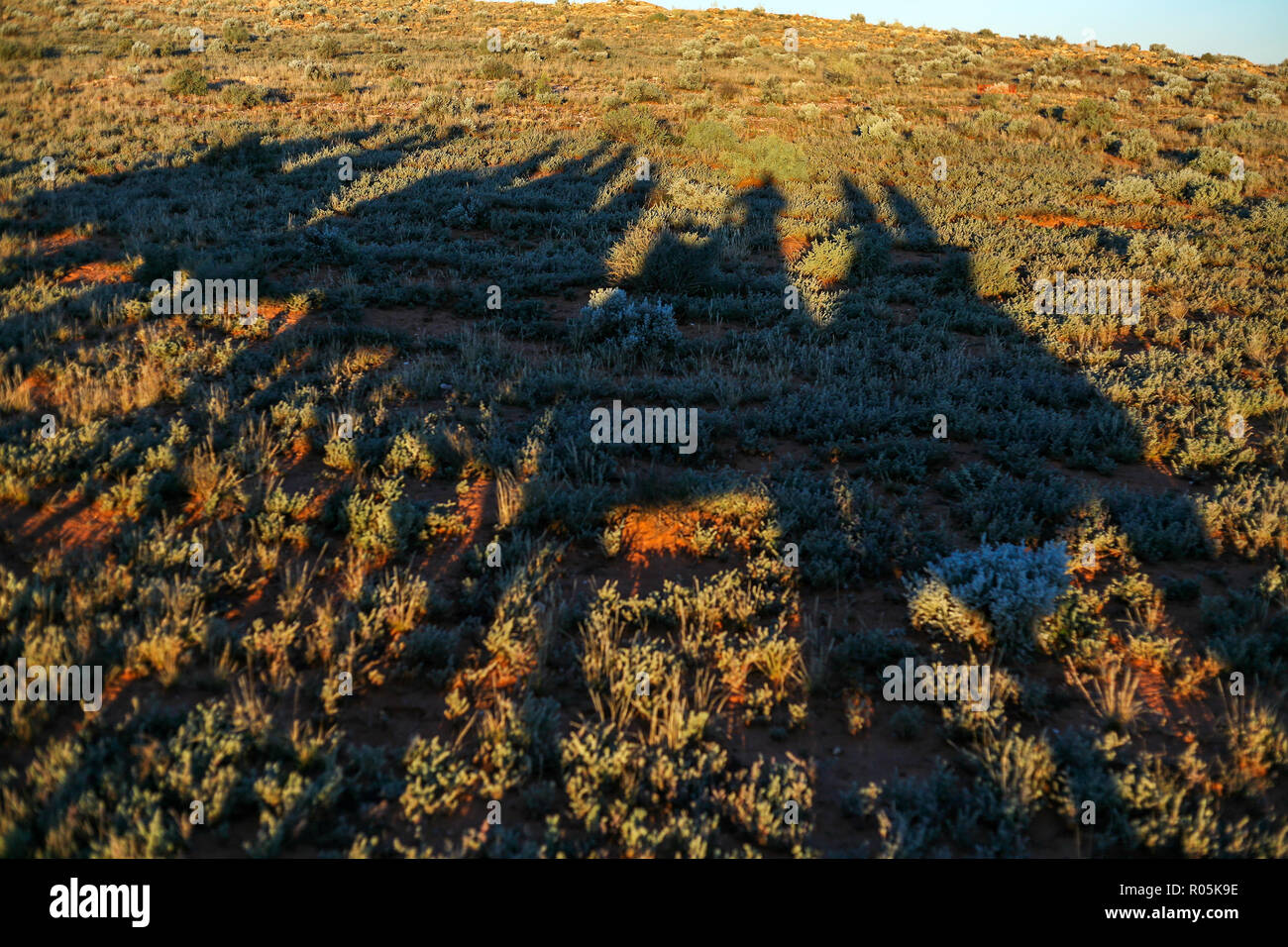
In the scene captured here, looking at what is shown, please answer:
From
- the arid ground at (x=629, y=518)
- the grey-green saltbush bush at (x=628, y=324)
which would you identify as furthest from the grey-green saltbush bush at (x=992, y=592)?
the grey-green saltbush bush at (x=628, y=324)

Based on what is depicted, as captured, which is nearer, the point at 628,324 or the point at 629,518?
the point at 629,518

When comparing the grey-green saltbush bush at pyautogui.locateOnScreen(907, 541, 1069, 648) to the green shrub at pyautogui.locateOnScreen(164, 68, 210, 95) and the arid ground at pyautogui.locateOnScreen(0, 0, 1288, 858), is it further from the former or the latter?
the green shrub at pyautogui.locateOnScreen(164, 68, 210, 95)

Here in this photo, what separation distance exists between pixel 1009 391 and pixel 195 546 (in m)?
7.21

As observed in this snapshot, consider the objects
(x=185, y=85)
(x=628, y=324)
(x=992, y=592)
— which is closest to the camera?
(x=992, y=592)

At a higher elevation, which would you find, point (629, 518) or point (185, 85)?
point (185, 85)

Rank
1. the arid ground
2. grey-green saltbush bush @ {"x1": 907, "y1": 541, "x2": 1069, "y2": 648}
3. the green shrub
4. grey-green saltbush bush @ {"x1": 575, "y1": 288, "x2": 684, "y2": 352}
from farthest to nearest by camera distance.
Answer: the green shrub, grey-green saltbush bush @ {"x1": 575, "y1": 288, "x2": 684, "y2": 352}, grey-green saltbush bush @ {"x1": 907, "y1": 541, "x2": 1069, "y2": 648}, the arid ground

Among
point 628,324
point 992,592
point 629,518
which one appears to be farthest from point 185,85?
point 992,592

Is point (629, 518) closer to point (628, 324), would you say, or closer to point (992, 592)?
point (992, 592)

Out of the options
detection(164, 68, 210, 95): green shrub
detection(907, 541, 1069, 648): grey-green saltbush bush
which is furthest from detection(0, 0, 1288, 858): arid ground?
detection(164, 68, 210, 95): green shrub

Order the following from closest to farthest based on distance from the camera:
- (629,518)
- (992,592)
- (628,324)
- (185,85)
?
(992,592), (629,518), (628,324), (185,85)

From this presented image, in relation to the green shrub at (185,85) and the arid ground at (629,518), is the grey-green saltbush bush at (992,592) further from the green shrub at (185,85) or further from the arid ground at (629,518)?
the green shrub at (185,85)

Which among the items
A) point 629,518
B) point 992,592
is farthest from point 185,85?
point 992,592

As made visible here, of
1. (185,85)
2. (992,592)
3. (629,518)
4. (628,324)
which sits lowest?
(629,518)

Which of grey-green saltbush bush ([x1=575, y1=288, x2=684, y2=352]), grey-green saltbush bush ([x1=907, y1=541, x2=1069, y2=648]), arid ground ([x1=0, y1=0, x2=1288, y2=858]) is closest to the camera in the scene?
arid ground ([x1=0, y1=0, x2=1288, y2=858])
